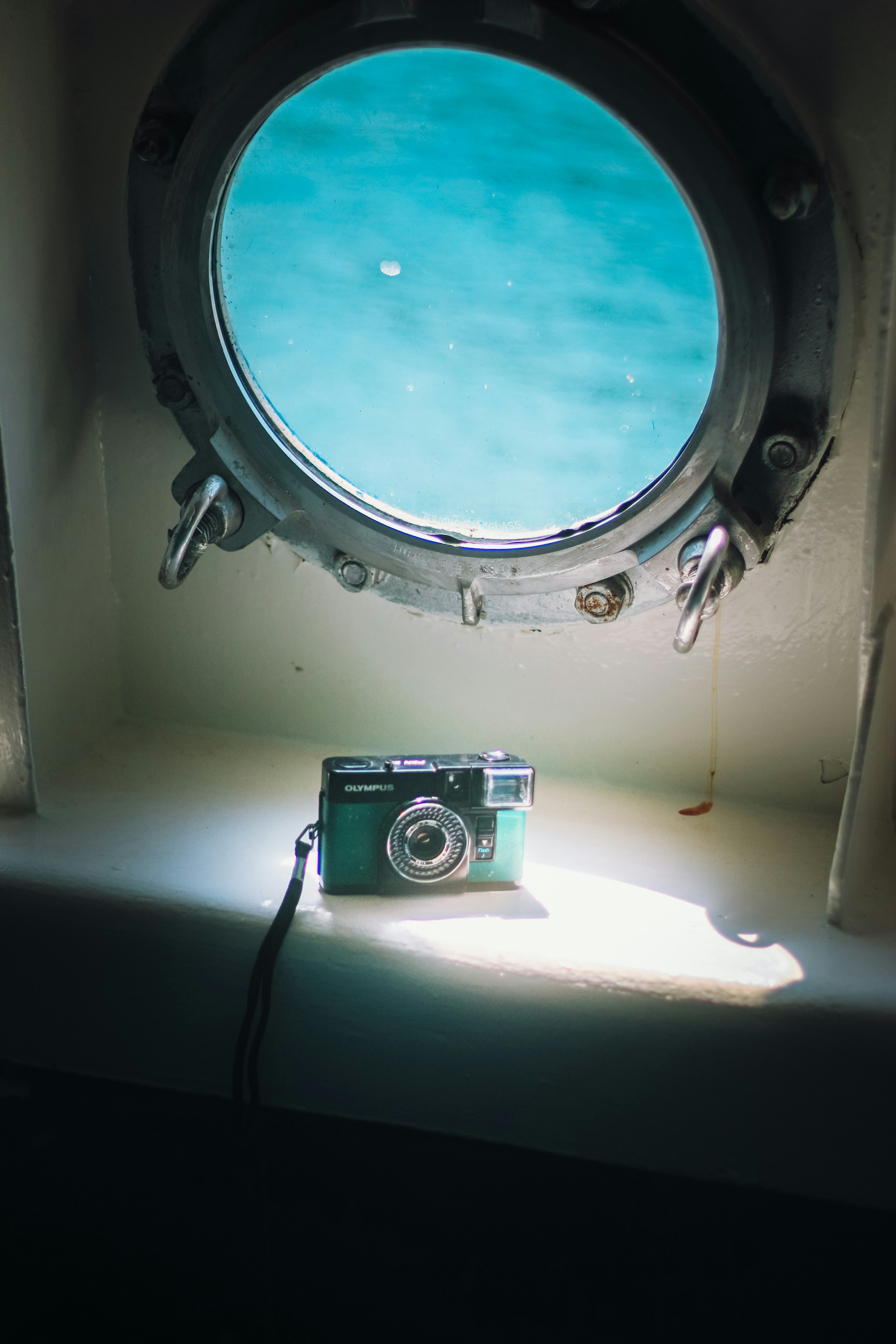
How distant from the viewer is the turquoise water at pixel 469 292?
1037mm

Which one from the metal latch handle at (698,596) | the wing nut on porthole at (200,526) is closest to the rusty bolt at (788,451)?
the metal latch handle at (698,596)

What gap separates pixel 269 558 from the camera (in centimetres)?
137

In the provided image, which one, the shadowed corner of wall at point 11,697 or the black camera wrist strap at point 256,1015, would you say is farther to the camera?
the shadowed corner of wall at point 11,697

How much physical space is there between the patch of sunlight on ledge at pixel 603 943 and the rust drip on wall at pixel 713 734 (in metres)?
0.21

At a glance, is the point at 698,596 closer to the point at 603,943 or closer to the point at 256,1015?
the point at 603,943

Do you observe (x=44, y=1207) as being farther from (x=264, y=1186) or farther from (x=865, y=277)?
(x=865, y=277)

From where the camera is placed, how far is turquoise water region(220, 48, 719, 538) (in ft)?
3.40

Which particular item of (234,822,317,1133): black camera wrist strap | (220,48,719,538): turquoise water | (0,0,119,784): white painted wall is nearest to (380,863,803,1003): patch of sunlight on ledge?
(234,822,317,1133): black camera wrist strap

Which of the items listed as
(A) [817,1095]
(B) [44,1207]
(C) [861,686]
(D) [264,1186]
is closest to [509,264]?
(C) [861,686]

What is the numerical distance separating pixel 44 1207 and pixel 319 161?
1.22 metres

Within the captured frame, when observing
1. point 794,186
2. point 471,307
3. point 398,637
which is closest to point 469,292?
point 471,307

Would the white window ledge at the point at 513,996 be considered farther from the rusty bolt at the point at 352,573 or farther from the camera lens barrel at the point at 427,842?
the rusty bolt at the point at 352,573

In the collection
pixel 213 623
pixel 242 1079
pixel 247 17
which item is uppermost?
pixel 247 17

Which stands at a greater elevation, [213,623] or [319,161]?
[319,161]
